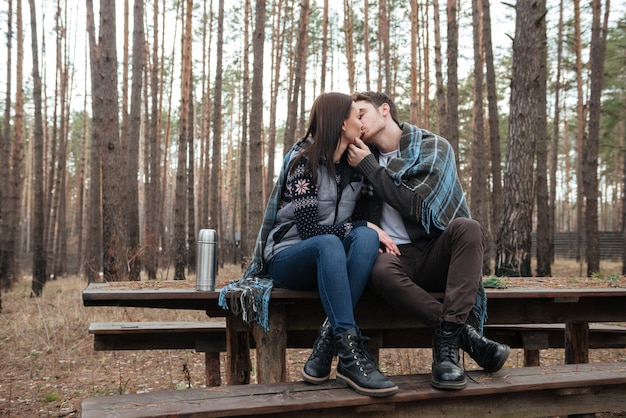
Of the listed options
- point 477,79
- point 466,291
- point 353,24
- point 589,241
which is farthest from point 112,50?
point 353,24

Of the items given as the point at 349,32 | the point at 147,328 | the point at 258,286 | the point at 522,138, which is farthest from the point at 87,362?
the point at 349,32

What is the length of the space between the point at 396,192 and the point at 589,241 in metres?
11.2

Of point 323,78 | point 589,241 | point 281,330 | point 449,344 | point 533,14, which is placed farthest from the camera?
point 323,78

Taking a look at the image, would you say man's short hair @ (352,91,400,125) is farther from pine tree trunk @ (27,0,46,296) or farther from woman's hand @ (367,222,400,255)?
pine tree trunk @ (27,0,46,296)

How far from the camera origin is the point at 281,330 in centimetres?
288

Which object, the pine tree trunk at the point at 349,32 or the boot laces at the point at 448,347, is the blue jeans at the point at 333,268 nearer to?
the boot laces at the point at 448,347

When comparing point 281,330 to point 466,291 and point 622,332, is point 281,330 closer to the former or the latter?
point 466,291

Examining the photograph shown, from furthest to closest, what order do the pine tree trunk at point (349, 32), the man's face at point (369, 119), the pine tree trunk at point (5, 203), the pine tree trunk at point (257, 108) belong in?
the pine tree trunk at point (349, 32), the pine tree trunk at point (5, 203), the pine tree trunk at point (257, 108), the man's face at point (369, 119)

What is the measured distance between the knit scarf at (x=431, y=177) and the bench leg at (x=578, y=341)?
1.48m

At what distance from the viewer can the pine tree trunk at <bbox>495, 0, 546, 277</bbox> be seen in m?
7.12

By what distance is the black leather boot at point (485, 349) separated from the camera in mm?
2549

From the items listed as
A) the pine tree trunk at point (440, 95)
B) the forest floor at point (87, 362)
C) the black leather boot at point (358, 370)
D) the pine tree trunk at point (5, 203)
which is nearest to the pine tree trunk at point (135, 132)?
the pine tree trunk at point (5, 203)

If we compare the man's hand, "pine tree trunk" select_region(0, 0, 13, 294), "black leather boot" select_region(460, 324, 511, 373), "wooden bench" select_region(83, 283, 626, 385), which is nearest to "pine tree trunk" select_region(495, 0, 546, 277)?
"wooden bench" select_region(83, 283, 626, 385)

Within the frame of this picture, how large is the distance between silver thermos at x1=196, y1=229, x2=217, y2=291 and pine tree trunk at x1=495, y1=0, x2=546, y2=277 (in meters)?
5.61
